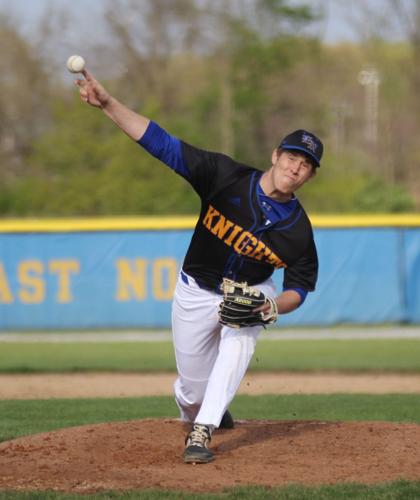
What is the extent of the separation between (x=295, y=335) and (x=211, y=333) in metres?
8.49

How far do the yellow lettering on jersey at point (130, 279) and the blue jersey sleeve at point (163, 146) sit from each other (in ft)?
31.6

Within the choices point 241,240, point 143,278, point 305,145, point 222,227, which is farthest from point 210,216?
point 143,278

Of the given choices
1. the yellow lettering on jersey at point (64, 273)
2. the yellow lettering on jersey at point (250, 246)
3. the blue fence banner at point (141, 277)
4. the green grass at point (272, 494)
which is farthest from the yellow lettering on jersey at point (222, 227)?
the yellow lettering on jersey at point (64, 273)

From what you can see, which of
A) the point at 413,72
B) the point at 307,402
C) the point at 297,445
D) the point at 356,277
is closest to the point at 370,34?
the point at 413,72

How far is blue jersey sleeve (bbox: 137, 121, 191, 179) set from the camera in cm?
478

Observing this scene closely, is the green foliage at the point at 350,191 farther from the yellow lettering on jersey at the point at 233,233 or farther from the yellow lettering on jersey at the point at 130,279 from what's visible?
the yellow lettering on jersey at the point at 233,233

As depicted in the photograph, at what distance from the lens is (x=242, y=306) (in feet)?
16.1

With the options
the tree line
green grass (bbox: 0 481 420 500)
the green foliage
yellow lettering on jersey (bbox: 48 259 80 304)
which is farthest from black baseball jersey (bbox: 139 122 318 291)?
the tree line

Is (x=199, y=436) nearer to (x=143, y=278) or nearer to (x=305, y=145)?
(x=305, y=145)

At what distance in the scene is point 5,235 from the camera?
14547mm

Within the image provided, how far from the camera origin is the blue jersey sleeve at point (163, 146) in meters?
4.78

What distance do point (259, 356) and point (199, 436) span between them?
668cm

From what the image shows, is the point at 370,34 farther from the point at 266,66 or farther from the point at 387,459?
the point at 387,459

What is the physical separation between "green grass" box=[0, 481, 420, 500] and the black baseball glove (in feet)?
2.93
